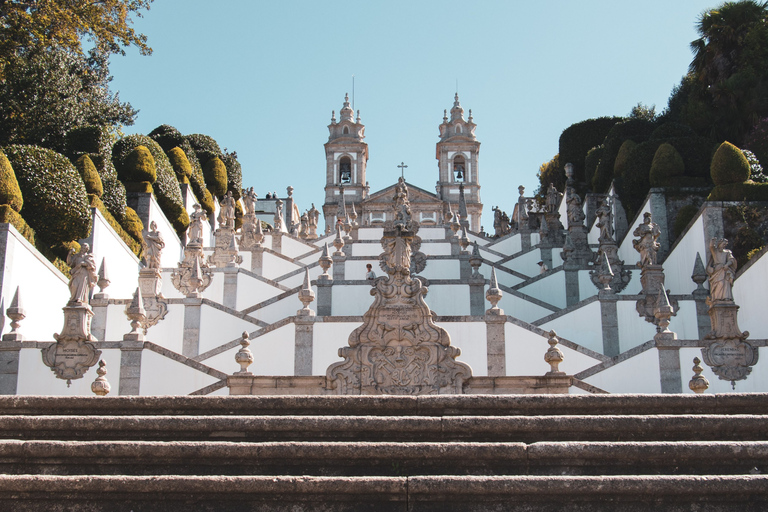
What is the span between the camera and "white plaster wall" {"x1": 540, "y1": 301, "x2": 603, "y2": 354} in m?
19.2

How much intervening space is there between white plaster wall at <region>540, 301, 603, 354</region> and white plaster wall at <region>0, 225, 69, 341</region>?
11455mm

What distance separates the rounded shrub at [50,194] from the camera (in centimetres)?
1955

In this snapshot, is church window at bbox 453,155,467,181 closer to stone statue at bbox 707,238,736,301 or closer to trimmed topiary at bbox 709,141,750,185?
trimmed topiary at bbox 709,141,750,185

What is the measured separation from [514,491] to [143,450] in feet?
9.97

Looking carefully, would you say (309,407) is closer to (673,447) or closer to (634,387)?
(673,447)

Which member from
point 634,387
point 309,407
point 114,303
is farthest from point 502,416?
point 114,303

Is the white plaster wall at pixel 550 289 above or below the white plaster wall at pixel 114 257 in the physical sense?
below

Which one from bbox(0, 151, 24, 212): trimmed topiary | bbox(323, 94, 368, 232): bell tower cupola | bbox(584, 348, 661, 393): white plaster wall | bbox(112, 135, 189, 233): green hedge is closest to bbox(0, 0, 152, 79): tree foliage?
bbox(112, 135, 189, 233): green hedge

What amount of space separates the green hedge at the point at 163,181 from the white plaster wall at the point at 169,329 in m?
9.82

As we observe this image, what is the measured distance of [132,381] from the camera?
15945 mm

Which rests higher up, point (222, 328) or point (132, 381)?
point (222, 328)

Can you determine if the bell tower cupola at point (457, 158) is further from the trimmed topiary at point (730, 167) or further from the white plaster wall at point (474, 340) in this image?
the white plaster wall at point (474, 340)

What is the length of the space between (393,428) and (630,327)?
1332 centimetres

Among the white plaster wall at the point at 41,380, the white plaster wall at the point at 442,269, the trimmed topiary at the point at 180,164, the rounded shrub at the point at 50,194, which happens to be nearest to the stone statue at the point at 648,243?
the white plaster wall at the point at 442,269
